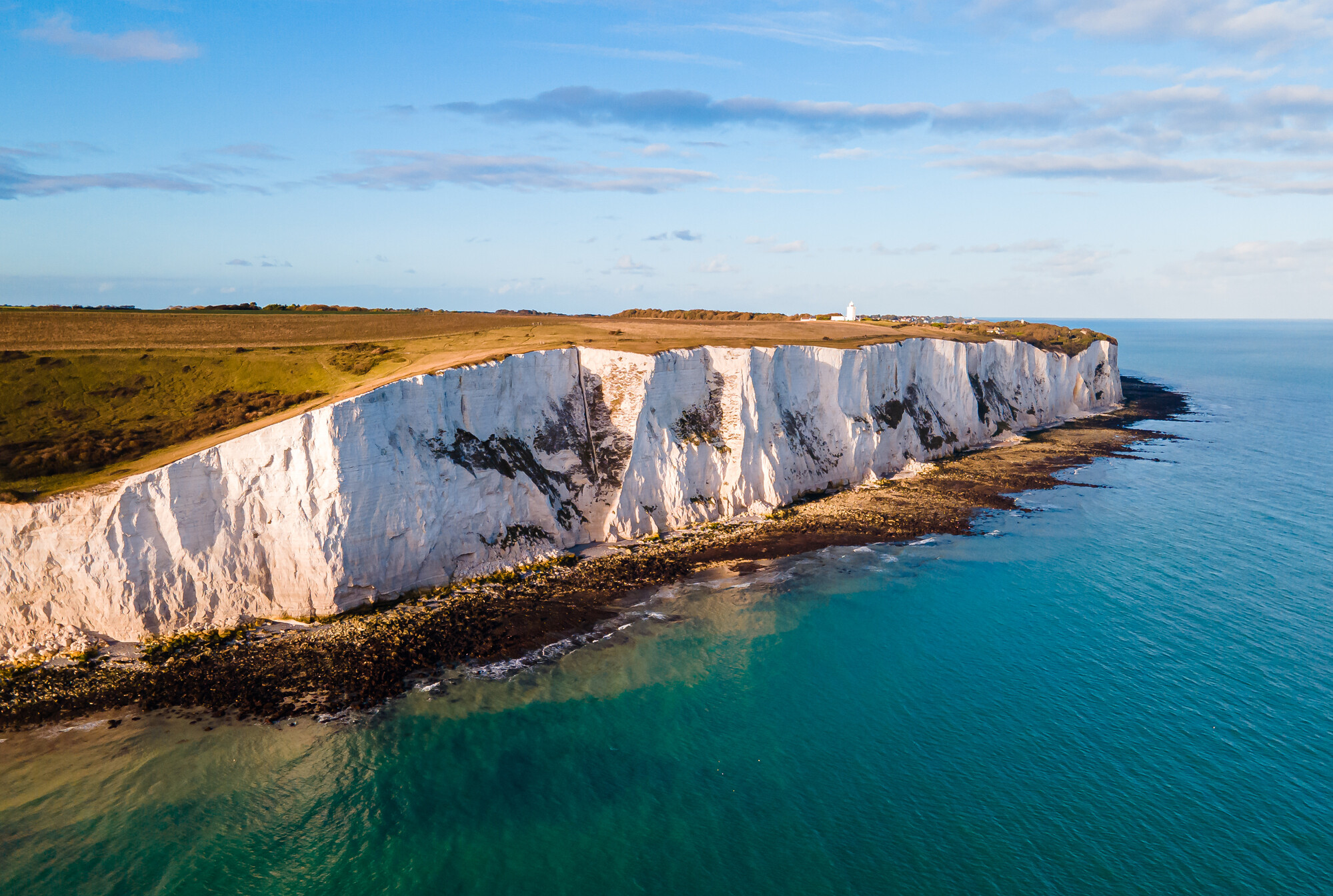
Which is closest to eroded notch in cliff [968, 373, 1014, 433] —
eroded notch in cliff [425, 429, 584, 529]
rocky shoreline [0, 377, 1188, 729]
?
rocky shoreline [0, 377, 1188, 729]

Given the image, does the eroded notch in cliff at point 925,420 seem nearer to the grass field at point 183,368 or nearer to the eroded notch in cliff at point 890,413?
the eroded notch in cliff at point 890,413

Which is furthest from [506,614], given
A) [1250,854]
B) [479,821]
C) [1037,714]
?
[1250,854]

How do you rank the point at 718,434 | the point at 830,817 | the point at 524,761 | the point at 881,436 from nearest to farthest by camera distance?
the point at 830,817
the point at 524,761
the point at 718,434
the point at 881,436

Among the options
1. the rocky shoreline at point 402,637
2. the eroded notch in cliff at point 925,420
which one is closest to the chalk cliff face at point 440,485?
the rocky shoreline at point 402,637

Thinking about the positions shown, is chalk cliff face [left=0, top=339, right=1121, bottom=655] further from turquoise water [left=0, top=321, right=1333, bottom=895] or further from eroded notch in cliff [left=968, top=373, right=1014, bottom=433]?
eroded notch in cliff [left=968, top=373, right=1014, bottom=433]

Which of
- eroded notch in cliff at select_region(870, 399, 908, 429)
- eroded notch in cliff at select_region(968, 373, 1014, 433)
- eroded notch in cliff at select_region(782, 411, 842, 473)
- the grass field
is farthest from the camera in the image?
eroded notch in cliff at select_region(968, 373, 1014, 433)

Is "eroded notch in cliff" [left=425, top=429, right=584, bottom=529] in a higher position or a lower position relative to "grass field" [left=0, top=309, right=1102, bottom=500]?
lower

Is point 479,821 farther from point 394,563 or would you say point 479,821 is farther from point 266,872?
point 394,563
